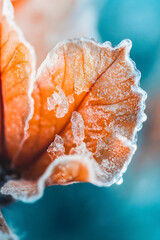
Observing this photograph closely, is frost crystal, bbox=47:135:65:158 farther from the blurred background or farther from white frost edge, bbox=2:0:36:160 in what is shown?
the blurred background

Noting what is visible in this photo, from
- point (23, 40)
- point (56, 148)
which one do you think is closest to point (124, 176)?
point (56, 148)

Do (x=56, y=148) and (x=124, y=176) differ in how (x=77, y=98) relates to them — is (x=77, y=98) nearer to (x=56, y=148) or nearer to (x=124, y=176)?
(x=56, y=148)

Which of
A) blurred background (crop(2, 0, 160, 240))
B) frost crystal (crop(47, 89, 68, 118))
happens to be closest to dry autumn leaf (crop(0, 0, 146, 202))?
frost crystal (crop(47, 89, 68, 118))

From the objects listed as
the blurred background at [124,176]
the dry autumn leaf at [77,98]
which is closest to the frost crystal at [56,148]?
the dry autumn leaf at [77,98]

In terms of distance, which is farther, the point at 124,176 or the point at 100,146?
the point at 124,176

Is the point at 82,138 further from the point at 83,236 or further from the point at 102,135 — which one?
the point at 83,236

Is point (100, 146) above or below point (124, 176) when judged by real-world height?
below
